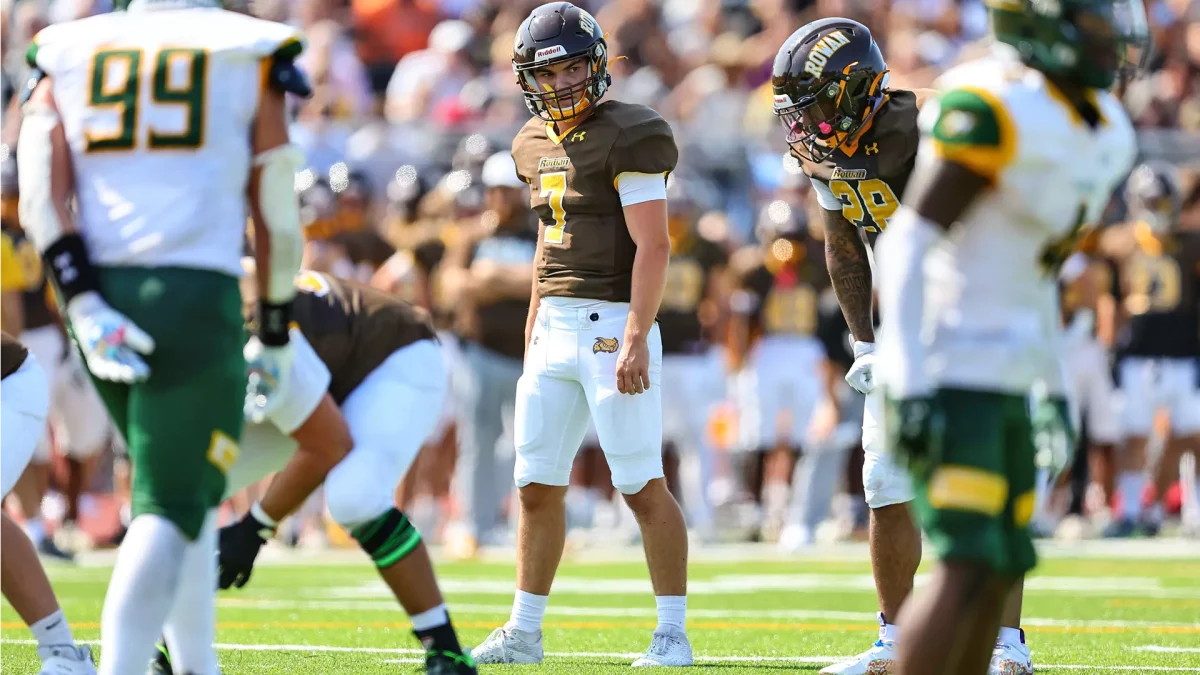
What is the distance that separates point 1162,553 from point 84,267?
862 centimetres

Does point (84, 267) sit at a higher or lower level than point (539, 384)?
higher

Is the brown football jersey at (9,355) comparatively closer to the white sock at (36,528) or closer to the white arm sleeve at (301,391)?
the white arm sleeve at (301,391)

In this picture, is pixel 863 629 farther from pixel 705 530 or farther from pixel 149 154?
pixel 705 530

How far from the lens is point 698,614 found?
7.60m

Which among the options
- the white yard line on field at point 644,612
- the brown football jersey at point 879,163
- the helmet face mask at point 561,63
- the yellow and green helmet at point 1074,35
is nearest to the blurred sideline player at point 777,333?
the white yard line on field at point 644,612

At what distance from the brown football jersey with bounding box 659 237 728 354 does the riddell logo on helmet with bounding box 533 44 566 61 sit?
5.65m

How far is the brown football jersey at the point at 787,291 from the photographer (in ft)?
39.7

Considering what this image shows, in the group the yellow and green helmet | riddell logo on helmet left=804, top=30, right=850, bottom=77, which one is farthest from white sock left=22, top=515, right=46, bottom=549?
the yellow and green helmet

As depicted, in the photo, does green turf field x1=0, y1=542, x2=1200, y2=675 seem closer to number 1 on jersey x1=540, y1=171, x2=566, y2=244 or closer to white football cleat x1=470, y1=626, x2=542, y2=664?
white football cleat x1=470, y1=626, x2=542, y2=664

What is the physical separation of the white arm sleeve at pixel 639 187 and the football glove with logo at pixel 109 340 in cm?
236

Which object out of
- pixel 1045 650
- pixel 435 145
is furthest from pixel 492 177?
pixel 1045 650

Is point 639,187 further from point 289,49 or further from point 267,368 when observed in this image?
point 289,49

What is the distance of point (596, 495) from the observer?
496 inches

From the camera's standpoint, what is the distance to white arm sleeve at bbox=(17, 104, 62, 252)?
3996mm
